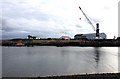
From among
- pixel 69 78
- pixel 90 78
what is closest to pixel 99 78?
pixel 90 78

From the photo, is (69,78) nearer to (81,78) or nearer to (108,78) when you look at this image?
(81,78)

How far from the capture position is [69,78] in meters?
34.0

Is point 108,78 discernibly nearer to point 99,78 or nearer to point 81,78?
point 99,78

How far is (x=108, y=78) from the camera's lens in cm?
3347

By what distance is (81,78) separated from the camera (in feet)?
110

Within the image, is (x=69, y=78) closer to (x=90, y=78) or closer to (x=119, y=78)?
(x=90, y=78)

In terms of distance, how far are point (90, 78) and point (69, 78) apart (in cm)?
338

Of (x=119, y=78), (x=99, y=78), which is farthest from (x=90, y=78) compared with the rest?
(x=119, y=78)

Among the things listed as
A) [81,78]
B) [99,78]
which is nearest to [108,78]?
[99,78]

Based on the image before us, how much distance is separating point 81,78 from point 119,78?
6075mm

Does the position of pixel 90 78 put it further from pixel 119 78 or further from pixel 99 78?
pixel 119 78

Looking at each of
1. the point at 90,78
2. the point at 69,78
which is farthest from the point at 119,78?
the point at 69,78

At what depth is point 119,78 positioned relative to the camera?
1318 inches

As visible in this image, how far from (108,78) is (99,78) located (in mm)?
1435
